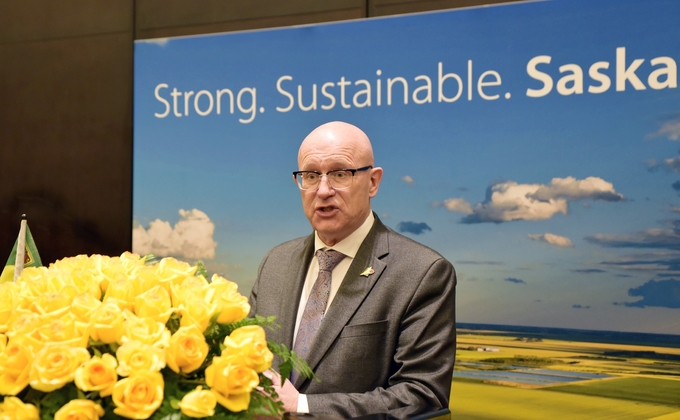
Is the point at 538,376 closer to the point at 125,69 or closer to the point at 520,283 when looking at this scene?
the point at 520,283

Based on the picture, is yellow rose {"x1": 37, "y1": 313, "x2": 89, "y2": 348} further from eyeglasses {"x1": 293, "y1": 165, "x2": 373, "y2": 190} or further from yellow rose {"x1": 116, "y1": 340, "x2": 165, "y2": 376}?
eyeglasses {"x1": 293, "y1": 165, "x2": 373, "y2": 190}

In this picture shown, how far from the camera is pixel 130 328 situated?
1.10 metres

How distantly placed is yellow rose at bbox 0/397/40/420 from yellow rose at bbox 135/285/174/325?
0.21m

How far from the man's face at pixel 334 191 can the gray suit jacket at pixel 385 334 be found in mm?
116

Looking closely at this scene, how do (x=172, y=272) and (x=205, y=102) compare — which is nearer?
(x=172, y=272)

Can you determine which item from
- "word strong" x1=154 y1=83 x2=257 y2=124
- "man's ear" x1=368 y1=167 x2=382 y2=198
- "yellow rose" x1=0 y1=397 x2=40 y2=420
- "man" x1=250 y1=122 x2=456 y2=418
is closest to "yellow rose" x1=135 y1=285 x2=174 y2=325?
"yellow rose" x1=0 y1=397 x2=40 y2=420

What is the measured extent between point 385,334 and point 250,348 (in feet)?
3.72

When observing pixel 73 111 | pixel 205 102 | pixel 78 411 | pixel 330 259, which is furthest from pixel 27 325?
pixel 73 111

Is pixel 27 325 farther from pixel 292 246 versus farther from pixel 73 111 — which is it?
pixel 73 111

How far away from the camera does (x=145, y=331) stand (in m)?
1.10

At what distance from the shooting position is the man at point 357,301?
6.91 ft

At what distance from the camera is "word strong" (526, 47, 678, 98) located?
3488 mm

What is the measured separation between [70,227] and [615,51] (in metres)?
3.54

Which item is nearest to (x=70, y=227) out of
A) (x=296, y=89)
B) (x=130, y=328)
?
(x=296, y=89)
